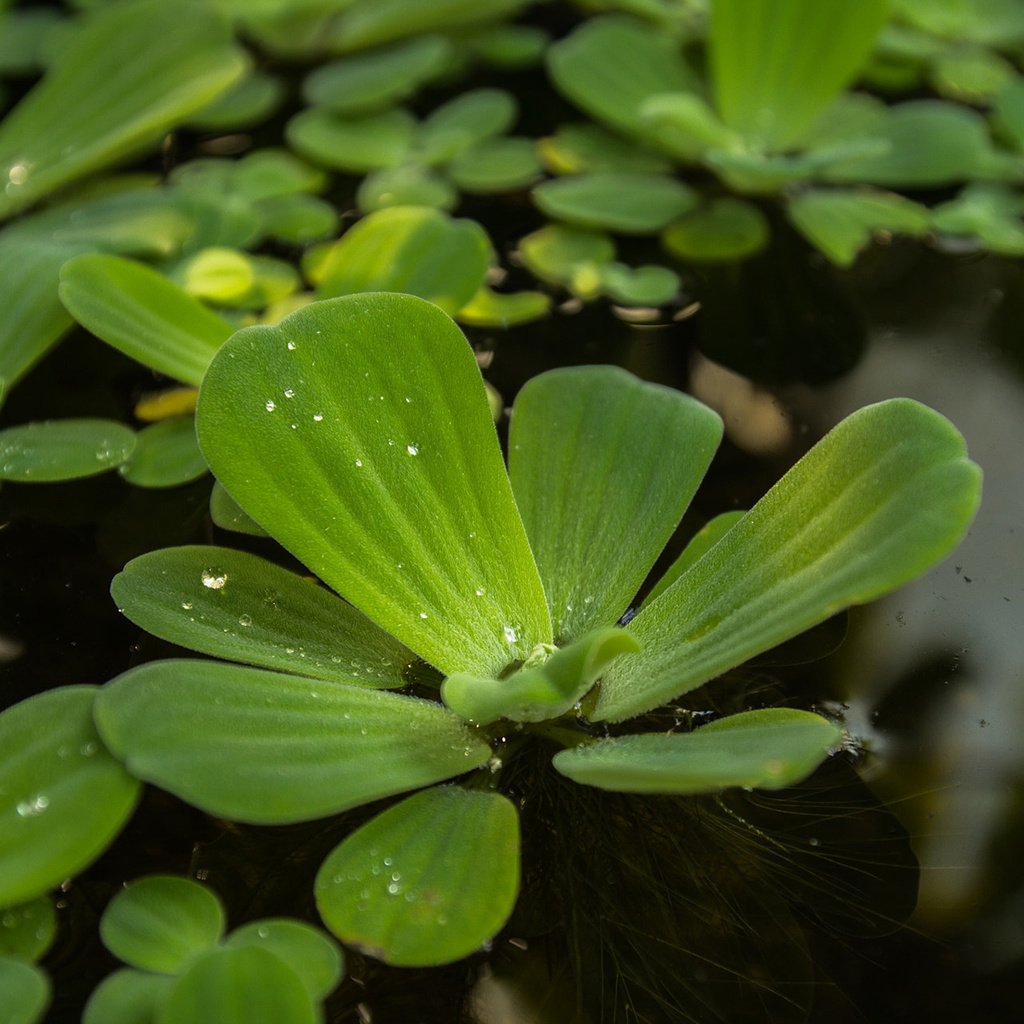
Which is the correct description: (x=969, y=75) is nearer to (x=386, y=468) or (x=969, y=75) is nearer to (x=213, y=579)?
(x=386, y=468)

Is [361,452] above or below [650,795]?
above

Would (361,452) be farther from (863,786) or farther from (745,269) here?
(745,269)

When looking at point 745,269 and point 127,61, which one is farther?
point 127,61

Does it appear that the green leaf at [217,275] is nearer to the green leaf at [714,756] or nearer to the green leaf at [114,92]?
the green leaf at [114,92]

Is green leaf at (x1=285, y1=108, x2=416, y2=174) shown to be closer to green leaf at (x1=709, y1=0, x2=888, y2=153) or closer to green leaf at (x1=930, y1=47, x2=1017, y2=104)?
green leaf at (x1=709, y1=0, x2=888, y2=153)

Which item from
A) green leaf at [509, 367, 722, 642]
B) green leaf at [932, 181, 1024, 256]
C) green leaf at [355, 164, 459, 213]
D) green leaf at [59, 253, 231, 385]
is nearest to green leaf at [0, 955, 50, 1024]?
green leaf at [509, 367, 722, 642]

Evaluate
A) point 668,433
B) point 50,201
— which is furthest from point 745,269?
point 50,201

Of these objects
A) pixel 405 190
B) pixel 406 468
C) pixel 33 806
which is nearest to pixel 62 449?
pixel 406 468
